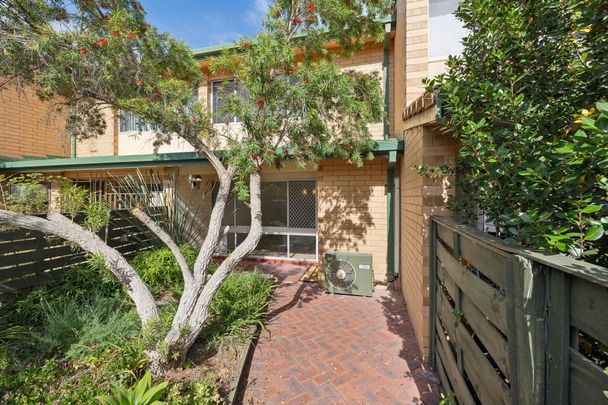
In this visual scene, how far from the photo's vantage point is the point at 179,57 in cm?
482

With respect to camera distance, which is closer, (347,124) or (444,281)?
(444,281)

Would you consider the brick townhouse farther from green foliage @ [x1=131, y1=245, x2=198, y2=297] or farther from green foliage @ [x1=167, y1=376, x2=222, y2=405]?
green foliage @ [x1=167, y1=376, x2=222, y2=405]

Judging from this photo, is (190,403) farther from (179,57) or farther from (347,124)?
(179,57)

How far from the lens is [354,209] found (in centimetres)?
620

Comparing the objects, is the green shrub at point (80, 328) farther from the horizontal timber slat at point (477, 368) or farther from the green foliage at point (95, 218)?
the horizontal timber slat at point (477, 368)

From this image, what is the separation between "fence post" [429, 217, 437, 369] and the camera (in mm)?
3037

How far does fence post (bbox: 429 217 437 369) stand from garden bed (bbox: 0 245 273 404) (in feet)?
7.78

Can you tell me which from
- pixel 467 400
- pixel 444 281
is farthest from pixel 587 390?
pixel 444 281

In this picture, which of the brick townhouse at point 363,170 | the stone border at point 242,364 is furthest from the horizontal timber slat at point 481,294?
the stone border at point 242,364

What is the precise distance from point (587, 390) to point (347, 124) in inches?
154

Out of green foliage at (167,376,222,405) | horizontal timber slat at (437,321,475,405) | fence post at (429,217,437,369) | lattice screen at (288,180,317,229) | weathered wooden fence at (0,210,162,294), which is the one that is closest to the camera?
horizontal timber slat at (437,321,475,405)

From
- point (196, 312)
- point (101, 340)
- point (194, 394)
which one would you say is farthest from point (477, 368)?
point (101, 340)

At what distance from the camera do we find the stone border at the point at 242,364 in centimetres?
273

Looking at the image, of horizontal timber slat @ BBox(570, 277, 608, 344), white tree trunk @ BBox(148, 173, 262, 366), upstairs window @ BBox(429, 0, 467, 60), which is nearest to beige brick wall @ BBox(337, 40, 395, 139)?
upstairs window @ BBox(429, 0, 467, 60)
